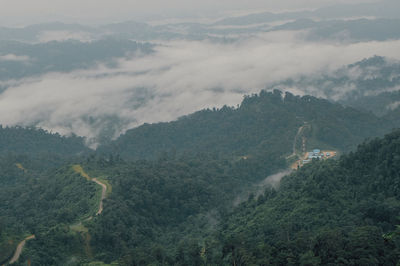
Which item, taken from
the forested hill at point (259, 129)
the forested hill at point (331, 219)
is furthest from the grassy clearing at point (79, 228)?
the forested hill at point (259, 129)

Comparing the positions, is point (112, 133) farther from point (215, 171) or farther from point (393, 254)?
point (393, 254)

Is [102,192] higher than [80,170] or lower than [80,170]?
higher

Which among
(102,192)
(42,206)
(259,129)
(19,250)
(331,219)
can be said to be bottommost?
(259,129)

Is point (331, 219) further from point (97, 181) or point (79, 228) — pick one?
point (97, 181)

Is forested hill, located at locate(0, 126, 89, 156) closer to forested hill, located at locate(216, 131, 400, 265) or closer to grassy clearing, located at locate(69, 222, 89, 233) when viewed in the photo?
grassy clearing, located at locate(69, 222, 89, 233)

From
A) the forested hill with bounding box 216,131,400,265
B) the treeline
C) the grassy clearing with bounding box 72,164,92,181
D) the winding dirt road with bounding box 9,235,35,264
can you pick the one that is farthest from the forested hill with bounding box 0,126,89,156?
the forested hill with bounding box 216,131,400,265

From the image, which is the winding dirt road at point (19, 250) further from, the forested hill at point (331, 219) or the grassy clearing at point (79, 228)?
the forested hill at point (331, 219)

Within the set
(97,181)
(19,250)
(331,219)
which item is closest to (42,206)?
(97,181)
